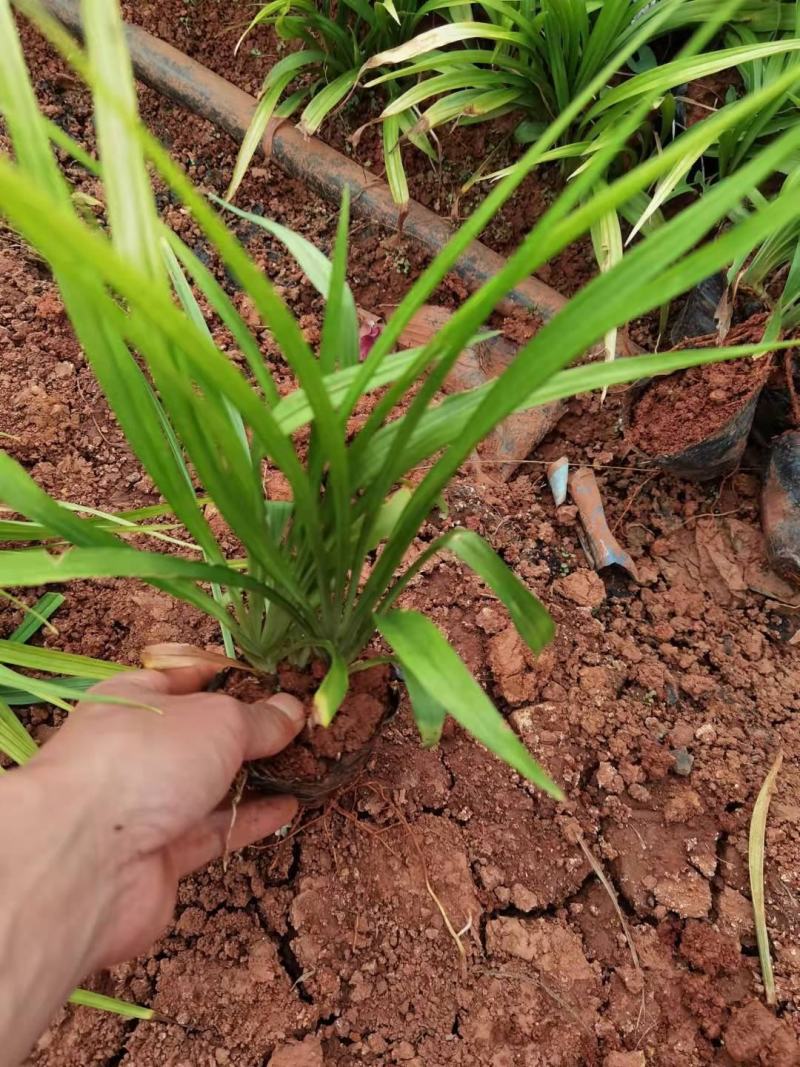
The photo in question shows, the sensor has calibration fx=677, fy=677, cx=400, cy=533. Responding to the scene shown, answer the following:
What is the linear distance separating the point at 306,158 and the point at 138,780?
1.59 m

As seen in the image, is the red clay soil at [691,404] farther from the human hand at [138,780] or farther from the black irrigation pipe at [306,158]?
the human hand at [138,780]

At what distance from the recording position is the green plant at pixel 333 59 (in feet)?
5.21

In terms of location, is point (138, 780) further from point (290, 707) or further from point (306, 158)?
point (306, 158)

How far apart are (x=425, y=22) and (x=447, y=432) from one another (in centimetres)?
166

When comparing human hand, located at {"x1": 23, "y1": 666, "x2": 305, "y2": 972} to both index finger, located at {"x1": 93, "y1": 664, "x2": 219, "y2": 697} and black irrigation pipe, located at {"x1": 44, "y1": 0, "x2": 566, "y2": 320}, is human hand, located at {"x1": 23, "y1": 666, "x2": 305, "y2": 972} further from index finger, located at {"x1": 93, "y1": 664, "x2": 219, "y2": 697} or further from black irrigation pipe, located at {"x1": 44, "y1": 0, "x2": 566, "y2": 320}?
black irrigation pipe, located at {"x1": 44, "y1": 0, "x2": 566, "y2": 320}

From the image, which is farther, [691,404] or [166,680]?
[691,404]

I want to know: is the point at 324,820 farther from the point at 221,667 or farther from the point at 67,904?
the point at 67,904

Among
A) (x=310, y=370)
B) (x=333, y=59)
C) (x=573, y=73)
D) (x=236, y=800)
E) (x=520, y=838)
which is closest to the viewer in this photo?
(x=310, y=370)

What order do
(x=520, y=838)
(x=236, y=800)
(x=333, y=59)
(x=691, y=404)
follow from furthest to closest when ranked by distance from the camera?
(x=333, y=59), (x=691, y=404), (x=520, y=838), (x=236, y=800)

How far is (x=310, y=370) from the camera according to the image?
55 cm

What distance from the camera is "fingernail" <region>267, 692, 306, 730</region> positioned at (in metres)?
0.87

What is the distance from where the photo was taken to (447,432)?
27.7 inches

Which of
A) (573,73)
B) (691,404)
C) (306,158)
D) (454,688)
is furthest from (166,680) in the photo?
(573,73)

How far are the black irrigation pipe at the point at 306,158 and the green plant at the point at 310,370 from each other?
0.88m
